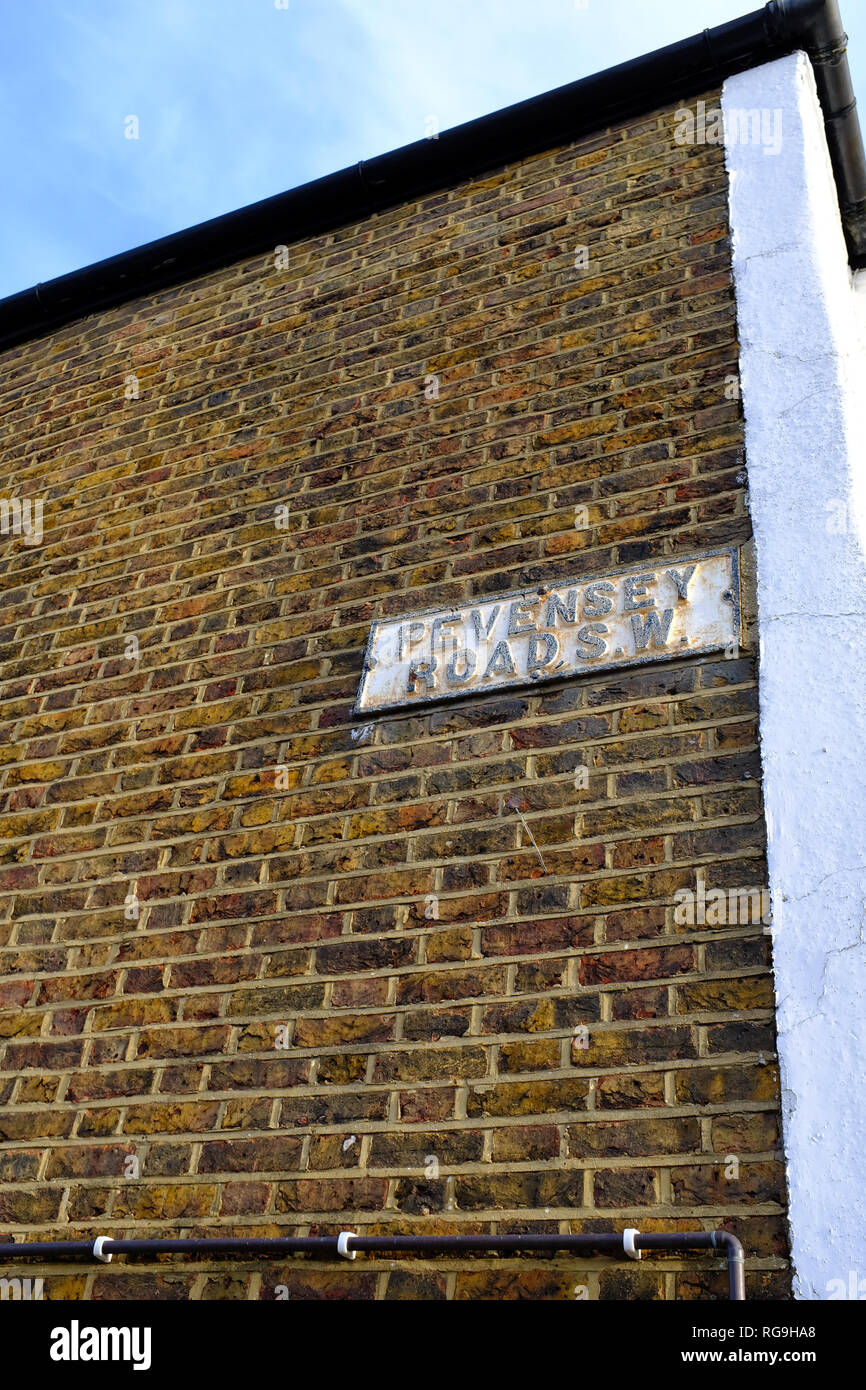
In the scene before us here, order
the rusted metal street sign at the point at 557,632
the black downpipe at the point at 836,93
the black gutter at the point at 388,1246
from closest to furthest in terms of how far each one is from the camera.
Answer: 1. the black gutter at the point at 388,1246
2. the rusted metal street sign at the point at 557,632
3. the black downpipe at the point at 836,93

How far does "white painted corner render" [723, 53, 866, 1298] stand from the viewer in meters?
2.03

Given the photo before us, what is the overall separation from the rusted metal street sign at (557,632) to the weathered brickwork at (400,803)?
2.3 inches

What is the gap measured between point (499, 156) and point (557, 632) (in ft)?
8.02

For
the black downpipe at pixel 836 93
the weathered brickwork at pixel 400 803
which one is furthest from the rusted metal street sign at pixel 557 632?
the black downpipe at pixel 836 93

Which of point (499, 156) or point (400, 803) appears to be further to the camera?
point (499, 156)

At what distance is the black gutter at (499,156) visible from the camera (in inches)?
155

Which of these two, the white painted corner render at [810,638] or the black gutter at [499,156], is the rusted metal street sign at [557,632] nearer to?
the white painted corner render at [810,638]

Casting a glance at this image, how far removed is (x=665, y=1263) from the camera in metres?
2.06

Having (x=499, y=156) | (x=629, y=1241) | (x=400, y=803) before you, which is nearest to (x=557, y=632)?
(x=400, y=803)

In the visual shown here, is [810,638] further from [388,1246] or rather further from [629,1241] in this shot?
[388,1246]

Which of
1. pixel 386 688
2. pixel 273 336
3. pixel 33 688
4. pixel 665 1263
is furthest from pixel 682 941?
pixel 273 336

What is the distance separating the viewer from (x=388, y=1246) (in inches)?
87.4

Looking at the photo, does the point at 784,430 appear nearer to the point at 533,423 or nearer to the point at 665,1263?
the point at 533,423

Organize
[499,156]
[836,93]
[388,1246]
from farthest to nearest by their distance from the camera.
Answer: [499,156], [836,93], [388,1246]
